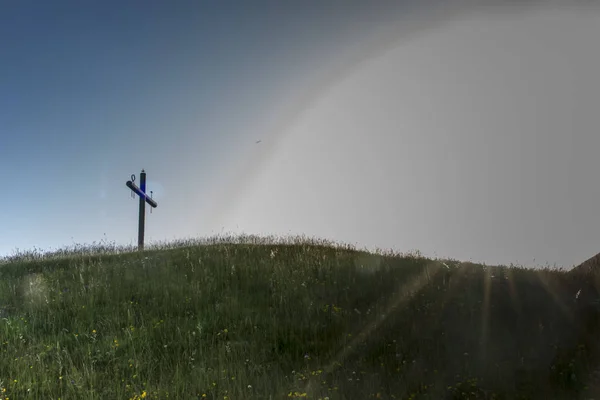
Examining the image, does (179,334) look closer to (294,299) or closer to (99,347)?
(99,347)

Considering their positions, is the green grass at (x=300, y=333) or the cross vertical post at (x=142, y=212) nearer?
the green grass at (x=300, y=333)

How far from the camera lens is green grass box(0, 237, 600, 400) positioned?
4980 millimetres

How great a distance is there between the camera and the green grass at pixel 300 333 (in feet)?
16.3

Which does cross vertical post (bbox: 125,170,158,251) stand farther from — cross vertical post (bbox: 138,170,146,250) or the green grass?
the green grass

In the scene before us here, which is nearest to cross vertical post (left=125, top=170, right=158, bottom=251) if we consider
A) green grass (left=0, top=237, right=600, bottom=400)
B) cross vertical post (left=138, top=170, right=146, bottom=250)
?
cross vertical post (left=138, top=170, right=146, bottom=250)

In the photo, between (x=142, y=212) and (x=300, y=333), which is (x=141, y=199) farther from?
(x=300, y=333)

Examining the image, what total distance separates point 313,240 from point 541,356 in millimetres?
9378

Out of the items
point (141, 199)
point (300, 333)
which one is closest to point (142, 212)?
point (141, 199)

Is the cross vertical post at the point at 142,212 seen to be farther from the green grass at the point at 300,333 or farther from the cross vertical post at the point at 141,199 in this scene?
the green grass at the point at 300,333

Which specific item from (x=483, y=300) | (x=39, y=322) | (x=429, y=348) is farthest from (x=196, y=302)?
(x=483, y=300)

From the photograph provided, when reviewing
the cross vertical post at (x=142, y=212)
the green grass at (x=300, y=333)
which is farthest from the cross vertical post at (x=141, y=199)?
the green grass at (x=300, y=333)

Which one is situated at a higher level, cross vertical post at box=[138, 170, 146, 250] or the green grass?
cross vertical post at box=[138, 170, 146, 250]

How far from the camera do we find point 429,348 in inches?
225

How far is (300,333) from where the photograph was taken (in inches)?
247
